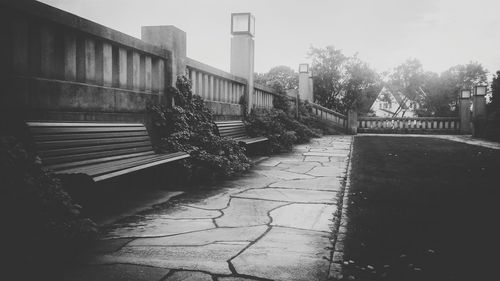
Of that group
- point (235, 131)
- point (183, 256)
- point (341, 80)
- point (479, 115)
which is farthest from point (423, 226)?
point (341, 80)

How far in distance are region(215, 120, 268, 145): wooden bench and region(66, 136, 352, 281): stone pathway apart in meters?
2.33

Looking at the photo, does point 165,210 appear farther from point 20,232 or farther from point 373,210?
point 373,210

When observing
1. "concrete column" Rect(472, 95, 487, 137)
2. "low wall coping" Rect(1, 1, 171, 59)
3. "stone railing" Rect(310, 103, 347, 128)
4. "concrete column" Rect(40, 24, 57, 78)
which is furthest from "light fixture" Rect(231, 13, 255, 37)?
"concrete column" Rect(472, 95, 487, 137)

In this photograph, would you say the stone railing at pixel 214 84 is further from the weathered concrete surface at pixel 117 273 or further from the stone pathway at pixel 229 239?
the weathered concrete surface at pixel 117 273

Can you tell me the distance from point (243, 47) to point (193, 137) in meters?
4.51

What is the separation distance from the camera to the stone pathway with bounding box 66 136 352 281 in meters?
2.22

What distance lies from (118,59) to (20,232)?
2752 millimetres

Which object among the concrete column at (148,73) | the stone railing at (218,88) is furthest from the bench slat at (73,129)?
the stone railing at (218,88)

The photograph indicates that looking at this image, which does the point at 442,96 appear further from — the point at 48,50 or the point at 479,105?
the point at 48,50

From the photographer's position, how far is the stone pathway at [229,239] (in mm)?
2217

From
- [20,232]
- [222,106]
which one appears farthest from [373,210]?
[222,106]

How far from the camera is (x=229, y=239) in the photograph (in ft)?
9.30

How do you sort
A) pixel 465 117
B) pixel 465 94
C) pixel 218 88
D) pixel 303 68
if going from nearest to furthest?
pixel 218 88
pixel 465 94
pixel 303 68
pixel 465 117

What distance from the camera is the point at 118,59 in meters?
4.42
